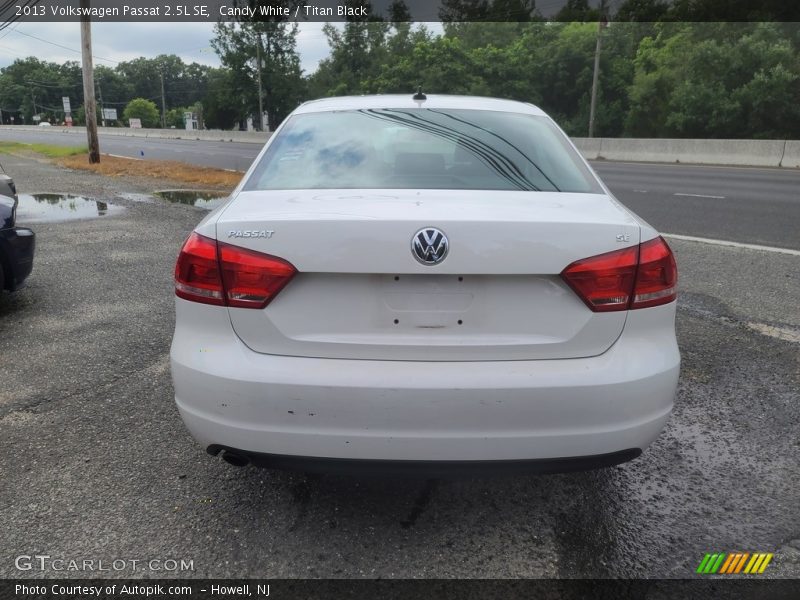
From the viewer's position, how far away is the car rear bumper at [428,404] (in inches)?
83.1

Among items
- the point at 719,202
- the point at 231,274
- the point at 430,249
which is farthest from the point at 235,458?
the point at 719,202

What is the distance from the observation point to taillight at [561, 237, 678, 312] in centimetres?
215

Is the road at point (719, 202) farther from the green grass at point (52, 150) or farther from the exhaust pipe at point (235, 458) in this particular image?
the green grass at point (52, 150)

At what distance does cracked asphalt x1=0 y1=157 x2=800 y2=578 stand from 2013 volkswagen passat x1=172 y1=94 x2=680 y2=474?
42 centimetres

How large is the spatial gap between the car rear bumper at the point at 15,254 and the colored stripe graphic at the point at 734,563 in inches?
206

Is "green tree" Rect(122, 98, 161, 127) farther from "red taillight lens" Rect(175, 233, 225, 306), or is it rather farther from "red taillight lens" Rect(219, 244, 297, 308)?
"red taillight lens" Rect(219, 244, 297, 308)

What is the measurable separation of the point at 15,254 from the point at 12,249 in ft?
0.16

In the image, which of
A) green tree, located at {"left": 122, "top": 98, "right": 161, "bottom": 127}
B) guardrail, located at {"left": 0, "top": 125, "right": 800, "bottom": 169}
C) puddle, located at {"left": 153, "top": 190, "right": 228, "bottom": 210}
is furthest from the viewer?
green tree, located at {"left": 122, "top": 98, "right": 161, "bottom": 127}

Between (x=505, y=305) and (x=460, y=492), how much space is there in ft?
3.42

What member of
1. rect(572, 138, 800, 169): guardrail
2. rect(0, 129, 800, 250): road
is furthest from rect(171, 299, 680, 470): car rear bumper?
rect(572, 138, 800, 169): guardrail

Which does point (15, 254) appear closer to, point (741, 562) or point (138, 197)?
point (741, 562)

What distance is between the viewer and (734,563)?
7.66 feet

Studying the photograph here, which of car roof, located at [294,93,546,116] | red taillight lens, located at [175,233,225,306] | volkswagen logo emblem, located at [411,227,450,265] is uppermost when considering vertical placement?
car roof, located at [294,93,546,116]

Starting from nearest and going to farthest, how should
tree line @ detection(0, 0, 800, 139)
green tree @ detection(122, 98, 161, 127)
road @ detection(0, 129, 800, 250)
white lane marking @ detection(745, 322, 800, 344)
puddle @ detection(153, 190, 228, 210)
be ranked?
1. white lane marking @ detection(745, 322, 800, 344)
2. road @ detection(0, 129, 800, 250)
3. puddle @ detection(153, 190, 228, 210)
4. tree line @ detection(0, 0, 800, 139)
5. green tree @ detection(122, 98, 161, 127)
